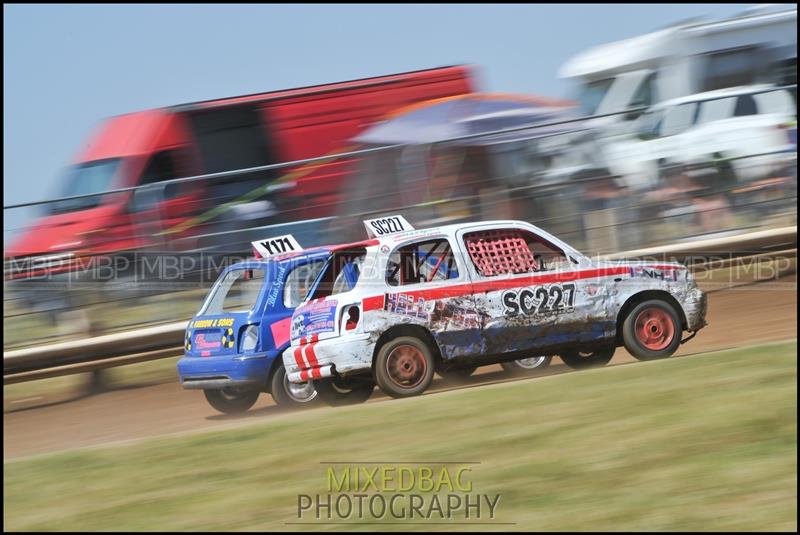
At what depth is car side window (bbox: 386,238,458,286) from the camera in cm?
945

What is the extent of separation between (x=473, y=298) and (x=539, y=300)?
608mm

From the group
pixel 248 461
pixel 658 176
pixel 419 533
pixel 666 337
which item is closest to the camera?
pixel 419 533

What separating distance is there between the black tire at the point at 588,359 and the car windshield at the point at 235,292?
2.95 metres

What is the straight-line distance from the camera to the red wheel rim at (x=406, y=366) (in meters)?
9.22

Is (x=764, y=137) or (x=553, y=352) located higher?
(x=764, y=137)

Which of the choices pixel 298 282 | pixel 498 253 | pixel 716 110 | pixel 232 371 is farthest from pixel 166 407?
pixel 716 110

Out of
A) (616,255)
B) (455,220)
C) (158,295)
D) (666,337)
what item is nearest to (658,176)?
(616,255)

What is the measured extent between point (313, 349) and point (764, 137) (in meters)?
7.12

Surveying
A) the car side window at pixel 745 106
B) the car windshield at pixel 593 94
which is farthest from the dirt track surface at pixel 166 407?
the car windshield at pixel 593 94

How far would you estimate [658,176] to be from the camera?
1309cm

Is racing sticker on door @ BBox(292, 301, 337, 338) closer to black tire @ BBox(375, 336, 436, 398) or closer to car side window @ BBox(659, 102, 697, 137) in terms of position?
black tire @ BBox(375, 336, 436, 398)

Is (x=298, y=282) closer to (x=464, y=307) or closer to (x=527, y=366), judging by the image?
(x=464, y=307)

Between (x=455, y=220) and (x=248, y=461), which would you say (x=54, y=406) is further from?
(x=248, y=461)

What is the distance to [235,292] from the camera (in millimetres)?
10328
